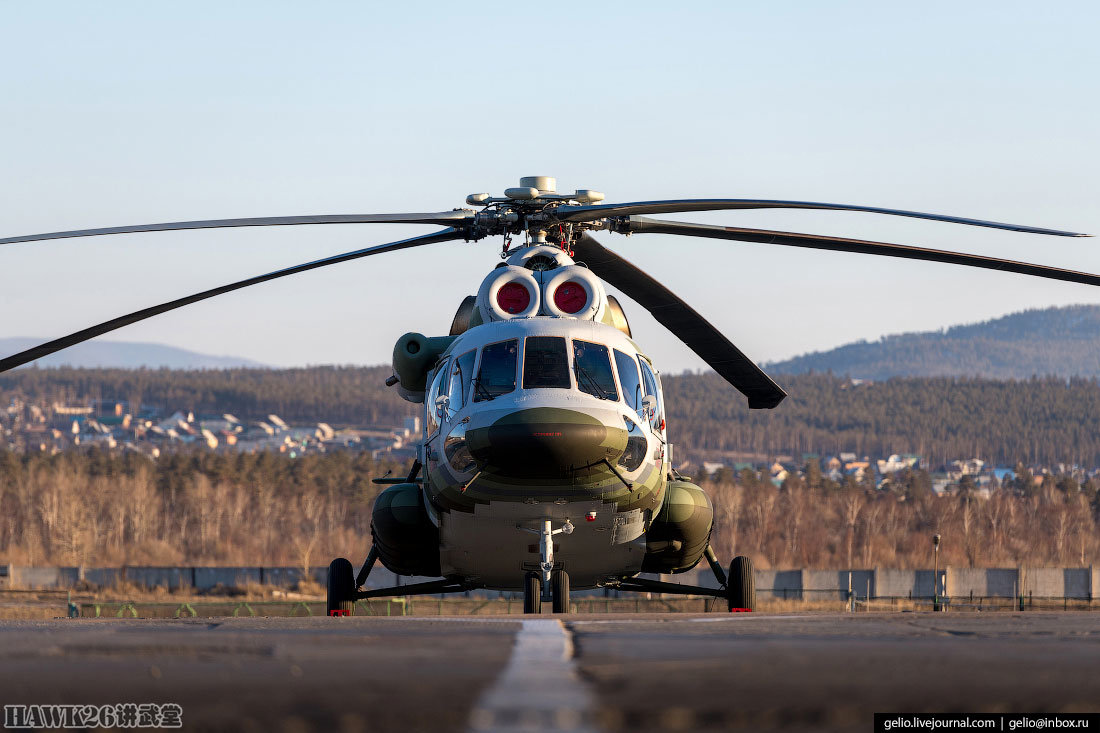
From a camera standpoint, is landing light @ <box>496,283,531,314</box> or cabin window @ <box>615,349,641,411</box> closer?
cabin window @ <box>615,349,641,411</box>

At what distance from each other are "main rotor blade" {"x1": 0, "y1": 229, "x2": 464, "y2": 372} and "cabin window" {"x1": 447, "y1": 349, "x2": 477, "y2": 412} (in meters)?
2.87

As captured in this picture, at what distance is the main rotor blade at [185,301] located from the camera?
49.4 feet

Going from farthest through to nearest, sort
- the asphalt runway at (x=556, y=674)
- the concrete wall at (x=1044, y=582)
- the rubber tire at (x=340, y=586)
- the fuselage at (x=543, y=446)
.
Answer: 1. the concrete wall at (x=1044, y=582)
2. the rubber tire at (x=340, y=586)
3. the fuselage at (x=543, y=446)
4. the asphalt runway at (x=556, y=674)

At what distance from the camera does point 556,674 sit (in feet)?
15.8

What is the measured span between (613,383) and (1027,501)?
15695cm

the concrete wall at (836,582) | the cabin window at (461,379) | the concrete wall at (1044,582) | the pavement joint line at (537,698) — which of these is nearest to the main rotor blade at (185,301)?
Result: the cabin window at (461,379)

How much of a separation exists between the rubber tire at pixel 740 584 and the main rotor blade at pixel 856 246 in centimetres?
454

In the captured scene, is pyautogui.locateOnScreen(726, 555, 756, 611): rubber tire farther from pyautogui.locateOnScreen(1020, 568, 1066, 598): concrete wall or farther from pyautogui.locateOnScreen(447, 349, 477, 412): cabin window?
pyautogui.locateOnScreen(1020, 568, 1066, 598): concrete wall

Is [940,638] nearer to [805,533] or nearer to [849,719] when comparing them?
[849,719]

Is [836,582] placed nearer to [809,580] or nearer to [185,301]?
[809,580]

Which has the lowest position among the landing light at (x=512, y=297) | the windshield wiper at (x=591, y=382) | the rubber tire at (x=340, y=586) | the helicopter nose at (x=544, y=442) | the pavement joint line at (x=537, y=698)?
the rubber tire at (x=340, y=586)

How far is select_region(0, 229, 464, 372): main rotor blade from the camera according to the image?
A: 593 inches

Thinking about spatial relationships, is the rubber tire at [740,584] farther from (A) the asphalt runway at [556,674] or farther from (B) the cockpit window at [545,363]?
(A) the asphalt runway at [556,674]

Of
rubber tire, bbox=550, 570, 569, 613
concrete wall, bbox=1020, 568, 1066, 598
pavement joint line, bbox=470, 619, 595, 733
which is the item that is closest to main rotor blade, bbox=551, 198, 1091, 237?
rubber tire, bbox=550, 570, 569, 613
